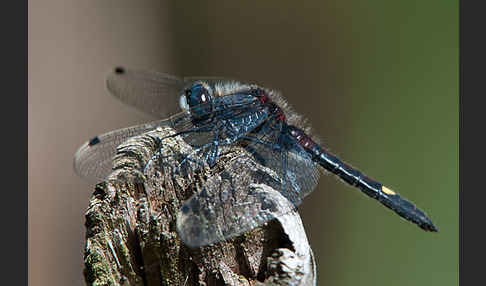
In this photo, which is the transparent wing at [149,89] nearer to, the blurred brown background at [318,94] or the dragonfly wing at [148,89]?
the dragonfly wing at [148,89]

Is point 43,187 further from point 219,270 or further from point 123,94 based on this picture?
point 219,270

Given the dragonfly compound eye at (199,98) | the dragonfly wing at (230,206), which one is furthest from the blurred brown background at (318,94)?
the dragonfly wing at (230,206)

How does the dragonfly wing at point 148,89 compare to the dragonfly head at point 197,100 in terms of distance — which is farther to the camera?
the dragonfly wing at point 148,89

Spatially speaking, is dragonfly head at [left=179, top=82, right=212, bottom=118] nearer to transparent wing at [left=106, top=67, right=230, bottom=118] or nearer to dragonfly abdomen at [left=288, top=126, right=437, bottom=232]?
transparent wing at [left=106, top=67, right=230, bottom=118]

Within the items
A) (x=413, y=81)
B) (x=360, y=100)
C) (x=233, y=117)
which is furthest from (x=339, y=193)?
(x=233, y=117)

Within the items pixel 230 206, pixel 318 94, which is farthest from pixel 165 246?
pixel 318 94

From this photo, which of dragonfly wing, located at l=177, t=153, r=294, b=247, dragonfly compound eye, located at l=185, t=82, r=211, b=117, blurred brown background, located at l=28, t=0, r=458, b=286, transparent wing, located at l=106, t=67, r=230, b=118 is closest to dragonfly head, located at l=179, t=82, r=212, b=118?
dragonfly compound eye, located at l=185, t=82, r=211, b=117
